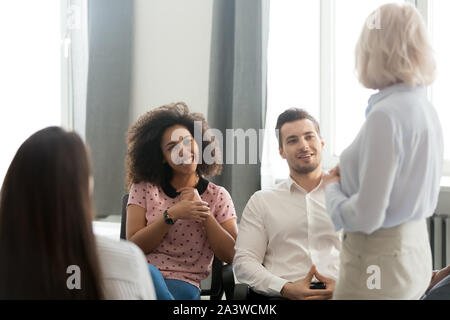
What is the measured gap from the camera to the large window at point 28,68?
3.60 meters

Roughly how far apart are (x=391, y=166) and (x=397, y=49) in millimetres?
322

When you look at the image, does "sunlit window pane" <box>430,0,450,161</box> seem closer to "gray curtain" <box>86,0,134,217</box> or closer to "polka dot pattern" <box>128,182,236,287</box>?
"polka dot pattern" <box>128,182,236,287</box>

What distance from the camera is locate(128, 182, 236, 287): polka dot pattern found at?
2.29 meters

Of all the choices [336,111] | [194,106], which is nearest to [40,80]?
[194,106]

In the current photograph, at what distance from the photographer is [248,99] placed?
2949 mm

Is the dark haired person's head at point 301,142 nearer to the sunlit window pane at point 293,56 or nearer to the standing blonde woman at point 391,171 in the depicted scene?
the standing blonde woman at point 391,171

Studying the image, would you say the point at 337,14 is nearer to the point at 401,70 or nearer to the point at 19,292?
the point at 401,70

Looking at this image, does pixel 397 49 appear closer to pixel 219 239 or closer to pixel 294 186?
pixel 294 186

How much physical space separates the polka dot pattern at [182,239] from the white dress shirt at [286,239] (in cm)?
18

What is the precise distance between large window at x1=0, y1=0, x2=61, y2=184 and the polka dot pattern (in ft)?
5.04

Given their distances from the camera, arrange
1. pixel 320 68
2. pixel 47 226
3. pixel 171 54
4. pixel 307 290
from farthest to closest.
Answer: pixel 171 54 → pixel 320 68 → pixel 307 290 → pixel 47 226

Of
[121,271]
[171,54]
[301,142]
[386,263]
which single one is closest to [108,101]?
[171,54]

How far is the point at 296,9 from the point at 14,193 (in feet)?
7.94

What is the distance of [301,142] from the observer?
7.16 ft
